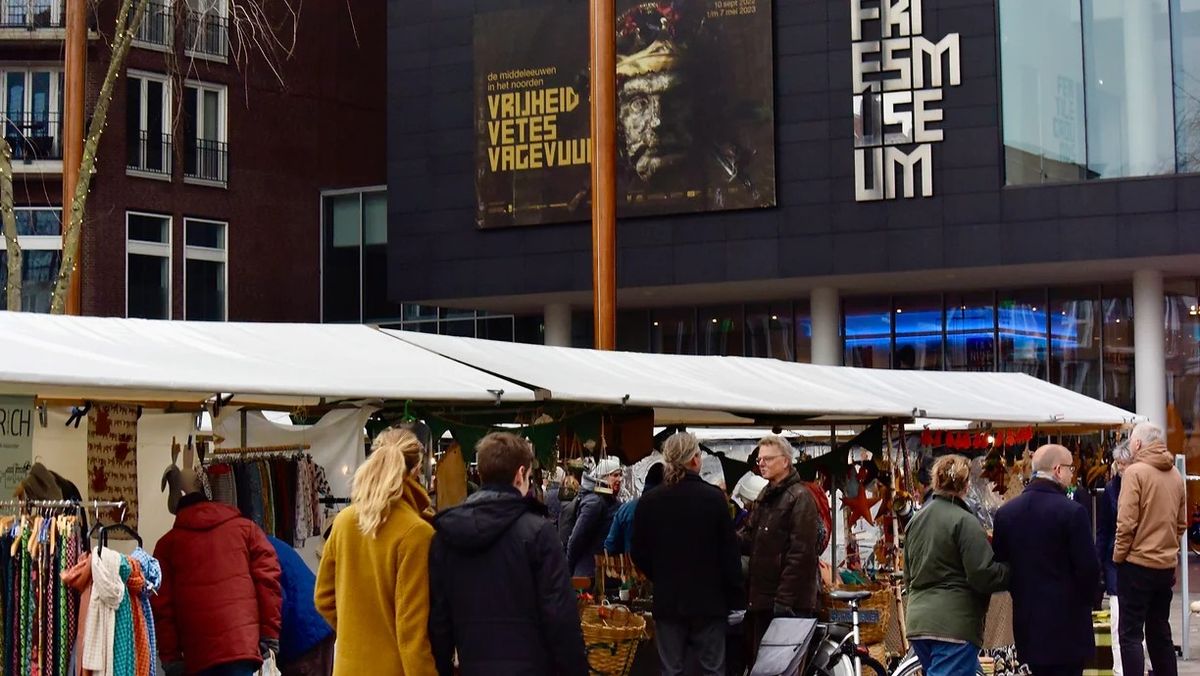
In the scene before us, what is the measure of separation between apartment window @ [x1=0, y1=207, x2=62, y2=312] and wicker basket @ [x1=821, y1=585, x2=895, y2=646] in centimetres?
2835

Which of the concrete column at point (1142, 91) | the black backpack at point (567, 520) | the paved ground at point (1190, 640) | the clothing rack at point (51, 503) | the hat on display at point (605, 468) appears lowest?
the paved ground at point (1190, 640)

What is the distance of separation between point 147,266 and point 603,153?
2381 cm

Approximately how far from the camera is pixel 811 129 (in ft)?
105

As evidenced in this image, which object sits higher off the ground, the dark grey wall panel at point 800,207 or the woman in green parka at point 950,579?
the dark grey wall panel at point 800,207

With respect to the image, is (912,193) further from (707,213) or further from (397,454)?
(397,454)

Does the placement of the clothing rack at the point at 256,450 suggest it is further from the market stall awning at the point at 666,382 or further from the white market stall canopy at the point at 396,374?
the market stall awning at the point at 666,382

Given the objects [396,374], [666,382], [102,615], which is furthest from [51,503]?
[666,382]

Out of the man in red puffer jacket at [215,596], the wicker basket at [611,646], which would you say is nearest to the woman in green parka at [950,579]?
the wicker basket at [611,646]

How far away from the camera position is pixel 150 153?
38062 mm

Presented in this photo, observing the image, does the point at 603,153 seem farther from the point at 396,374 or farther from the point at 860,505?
the point at 396,374

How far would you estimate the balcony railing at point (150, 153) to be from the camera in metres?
37.8

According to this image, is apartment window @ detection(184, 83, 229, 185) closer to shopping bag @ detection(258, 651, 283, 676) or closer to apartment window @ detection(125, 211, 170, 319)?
apartment window @ detection(125, 211, 170, 319)

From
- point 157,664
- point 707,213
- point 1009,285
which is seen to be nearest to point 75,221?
point 157,664

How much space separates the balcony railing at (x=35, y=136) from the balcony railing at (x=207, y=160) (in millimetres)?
3006
